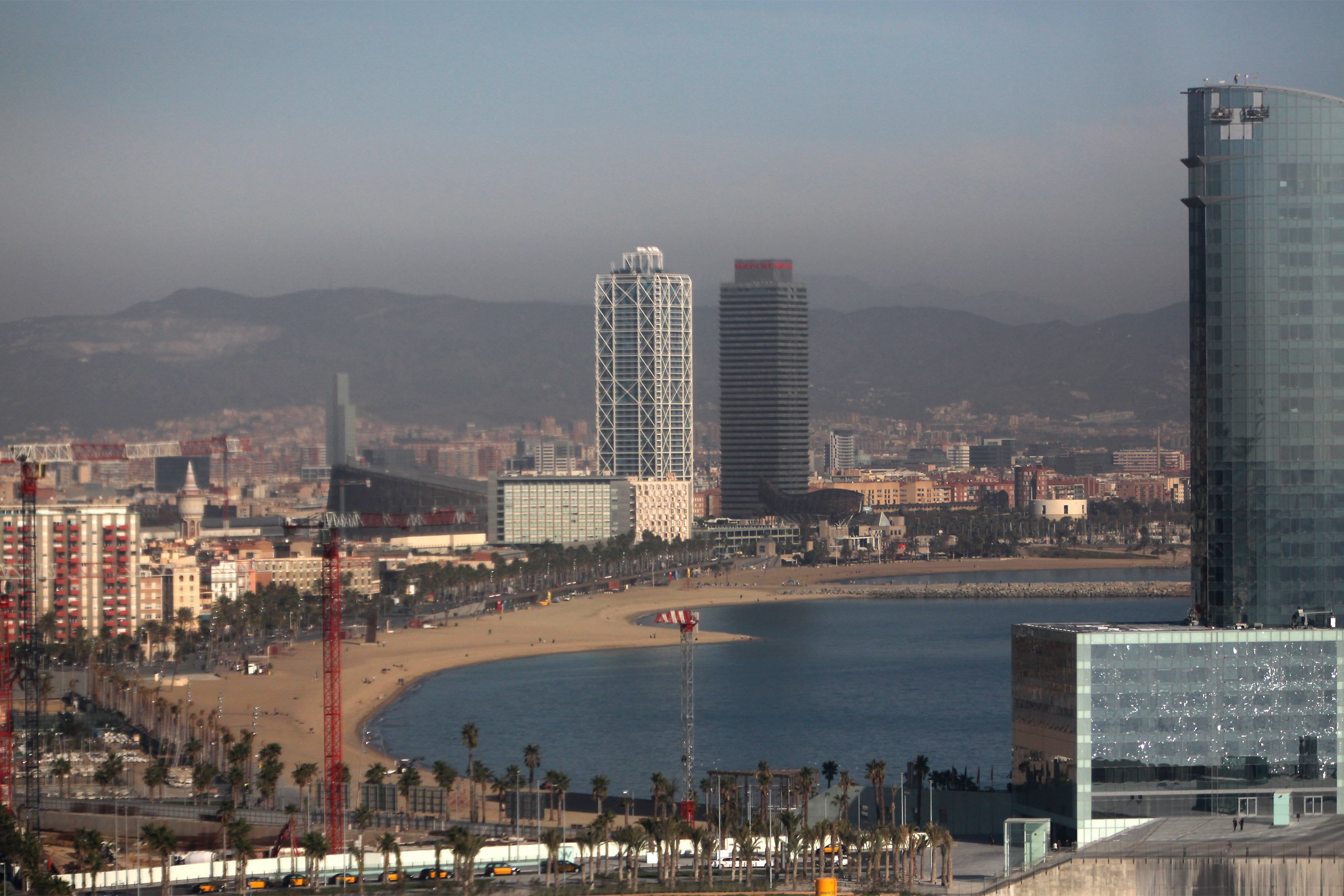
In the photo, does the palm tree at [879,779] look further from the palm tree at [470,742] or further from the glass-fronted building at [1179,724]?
the palm tree at [470,742]

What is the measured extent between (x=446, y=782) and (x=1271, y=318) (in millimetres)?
22272

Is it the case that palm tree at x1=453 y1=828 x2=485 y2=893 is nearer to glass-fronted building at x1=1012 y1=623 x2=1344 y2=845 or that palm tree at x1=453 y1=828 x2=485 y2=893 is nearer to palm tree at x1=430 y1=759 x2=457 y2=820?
palm tree at x1=430 y1=759 x2=457 y2=820

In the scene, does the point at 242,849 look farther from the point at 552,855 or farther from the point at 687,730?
the point at 687,730

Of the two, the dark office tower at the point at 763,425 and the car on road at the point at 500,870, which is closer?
the car on road at the point at 500,870

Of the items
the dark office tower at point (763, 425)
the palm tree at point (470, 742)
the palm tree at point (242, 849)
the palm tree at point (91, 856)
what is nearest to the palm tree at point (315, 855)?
the palm tree at point (242, 849)

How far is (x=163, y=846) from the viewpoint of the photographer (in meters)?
34.6

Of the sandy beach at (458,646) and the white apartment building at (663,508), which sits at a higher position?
the white apartment building at (663,508)

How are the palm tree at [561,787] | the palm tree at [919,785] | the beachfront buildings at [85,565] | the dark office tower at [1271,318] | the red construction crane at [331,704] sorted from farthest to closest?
the beachfront buildings at [85,565]
the red construction crane at [331,704]
the palm tree at [561,787]
the dark office tower at [1271,318]
the palm tree at [919,785]

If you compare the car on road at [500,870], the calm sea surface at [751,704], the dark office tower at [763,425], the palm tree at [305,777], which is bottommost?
the calm sea surface at [751,704]

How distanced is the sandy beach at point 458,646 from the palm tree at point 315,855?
16.5m

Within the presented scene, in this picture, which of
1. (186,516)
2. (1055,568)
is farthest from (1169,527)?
(186,516)

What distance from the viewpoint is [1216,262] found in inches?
1619

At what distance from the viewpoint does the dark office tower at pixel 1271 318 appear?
4078 cm

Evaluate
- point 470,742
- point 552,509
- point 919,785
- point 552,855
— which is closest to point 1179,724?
point 919,785
